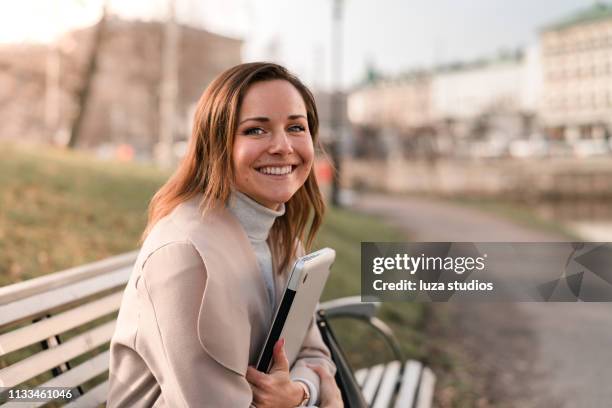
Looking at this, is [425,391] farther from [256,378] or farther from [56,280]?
[56,280]

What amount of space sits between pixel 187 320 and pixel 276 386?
1.15 ft

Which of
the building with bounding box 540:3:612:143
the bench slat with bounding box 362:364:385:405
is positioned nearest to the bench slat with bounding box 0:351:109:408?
the bench slat with bounding box 362:364:385:405

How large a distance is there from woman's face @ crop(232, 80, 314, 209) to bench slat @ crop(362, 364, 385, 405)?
48.4 inches

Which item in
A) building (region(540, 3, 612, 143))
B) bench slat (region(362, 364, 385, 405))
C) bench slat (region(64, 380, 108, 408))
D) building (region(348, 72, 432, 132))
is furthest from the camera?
building (region(348, 72, 432, 132))

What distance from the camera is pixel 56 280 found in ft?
7.63

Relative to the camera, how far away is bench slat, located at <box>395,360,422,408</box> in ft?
9.75

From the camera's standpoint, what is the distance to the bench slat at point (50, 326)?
6.56 ft

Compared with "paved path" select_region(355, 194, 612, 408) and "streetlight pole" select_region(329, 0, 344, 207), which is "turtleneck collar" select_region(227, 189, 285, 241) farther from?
"streetlight pole" select_region(329, 0, 344, 207)

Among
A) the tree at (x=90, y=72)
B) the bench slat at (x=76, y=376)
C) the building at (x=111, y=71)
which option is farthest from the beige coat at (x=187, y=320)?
the tree at (x=90, y=72)

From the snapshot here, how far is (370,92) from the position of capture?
242 feet

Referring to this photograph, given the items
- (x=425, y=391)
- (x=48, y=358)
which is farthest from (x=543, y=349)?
(x=48, y=358)

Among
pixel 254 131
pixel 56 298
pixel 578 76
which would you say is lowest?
Result: pixel 56 298

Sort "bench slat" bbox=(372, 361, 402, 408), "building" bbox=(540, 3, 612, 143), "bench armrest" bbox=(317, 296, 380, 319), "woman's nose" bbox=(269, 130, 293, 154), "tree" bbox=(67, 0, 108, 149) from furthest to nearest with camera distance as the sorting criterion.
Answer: "building" bbox=(540, 3, 612, 143)
"tree" bbox=(67, 0, 108, 149)
"bench armrest" bbox=(317, 296, 380, 319)
"bench slat" bbox=(372, 361, 402, 408)
"woman's nose" bbox=(269, 130, 293, 154)

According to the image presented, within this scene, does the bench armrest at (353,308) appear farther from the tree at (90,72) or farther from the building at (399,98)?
the building at (399,98)
